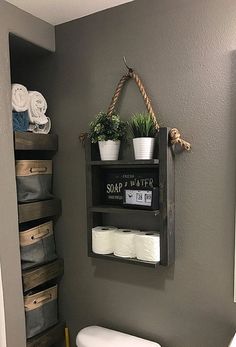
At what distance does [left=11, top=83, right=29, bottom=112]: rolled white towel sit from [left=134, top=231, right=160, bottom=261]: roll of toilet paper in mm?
890

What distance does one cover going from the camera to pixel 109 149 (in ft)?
4.71

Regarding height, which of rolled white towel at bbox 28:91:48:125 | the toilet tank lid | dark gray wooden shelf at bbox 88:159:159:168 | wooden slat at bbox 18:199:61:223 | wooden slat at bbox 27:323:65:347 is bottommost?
wooden slat at bbox 27:323:65:347

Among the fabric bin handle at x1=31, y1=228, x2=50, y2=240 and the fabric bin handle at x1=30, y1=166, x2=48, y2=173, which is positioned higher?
the fabric bin handle at x1=30, y1=166, x2=48, y2=173

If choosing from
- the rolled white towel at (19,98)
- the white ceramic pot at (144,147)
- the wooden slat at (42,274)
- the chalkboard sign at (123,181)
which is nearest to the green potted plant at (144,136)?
the white ceramic pot at (144,147)

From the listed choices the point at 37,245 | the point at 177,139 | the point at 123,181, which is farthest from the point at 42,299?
the point at 177,139

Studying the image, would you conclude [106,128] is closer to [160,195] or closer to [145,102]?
[145,102]

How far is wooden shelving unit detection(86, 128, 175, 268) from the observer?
1.31 metres

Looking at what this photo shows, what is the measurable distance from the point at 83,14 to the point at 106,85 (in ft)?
1.36

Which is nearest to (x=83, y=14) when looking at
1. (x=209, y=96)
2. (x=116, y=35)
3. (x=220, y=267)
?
(x=116, y=35)

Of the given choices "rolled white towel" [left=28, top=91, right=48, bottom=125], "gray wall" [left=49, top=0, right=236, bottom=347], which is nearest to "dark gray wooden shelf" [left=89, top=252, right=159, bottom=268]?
"gray wall" [left=49, top=0, right=236, bottom=347]

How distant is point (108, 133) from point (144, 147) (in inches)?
7.9

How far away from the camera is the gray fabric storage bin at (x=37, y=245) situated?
5.10 feet

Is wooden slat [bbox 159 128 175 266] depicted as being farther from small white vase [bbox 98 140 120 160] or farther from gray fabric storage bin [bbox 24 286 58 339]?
gray fabric storage bin [bbox 24 286 58 339]

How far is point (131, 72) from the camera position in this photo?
1453mm
